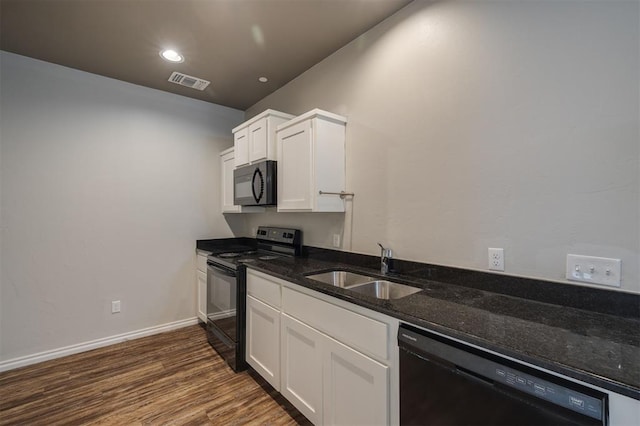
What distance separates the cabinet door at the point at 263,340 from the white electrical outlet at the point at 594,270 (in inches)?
63.2

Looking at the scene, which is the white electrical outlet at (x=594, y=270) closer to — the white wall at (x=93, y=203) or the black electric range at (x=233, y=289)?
the black electric range at (x=233, y=289)

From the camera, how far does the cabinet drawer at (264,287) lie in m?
1.95

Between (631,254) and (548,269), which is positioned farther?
(548,269)

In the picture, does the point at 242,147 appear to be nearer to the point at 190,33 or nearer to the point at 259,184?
the point at 259,184

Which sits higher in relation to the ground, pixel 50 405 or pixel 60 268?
pixel 60 268

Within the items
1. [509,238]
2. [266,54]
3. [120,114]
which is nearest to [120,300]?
[120,114]

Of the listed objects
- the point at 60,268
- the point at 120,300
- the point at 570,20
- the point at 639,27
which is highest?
the point at 570,20

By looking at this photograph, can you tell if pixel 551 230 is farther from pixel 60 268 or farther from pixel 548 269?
pixel 60 268

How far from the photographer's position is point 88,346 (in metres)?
2.75

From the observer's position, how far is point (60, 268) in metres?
2.64

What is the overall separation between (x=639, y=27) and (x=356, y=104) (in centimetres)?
150

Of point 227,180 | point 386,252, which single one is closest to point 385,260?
point 386,252

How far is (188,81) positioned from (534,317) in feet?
11.0

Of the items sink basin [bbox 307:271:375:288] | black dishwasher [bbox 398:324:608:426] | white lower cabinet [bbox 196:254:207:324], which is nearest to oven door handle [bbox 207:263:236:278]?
white lower cabinet [bbox 196:254:207:324]
